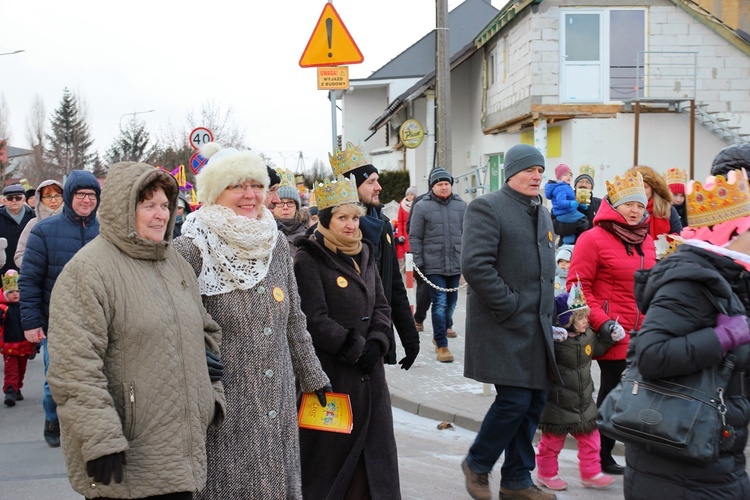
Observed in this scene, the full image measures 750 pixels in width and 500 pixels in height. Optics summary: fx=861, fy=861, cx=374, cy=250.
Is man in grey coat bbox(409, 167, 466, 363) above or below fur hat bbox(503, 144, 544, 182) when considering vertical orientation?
below

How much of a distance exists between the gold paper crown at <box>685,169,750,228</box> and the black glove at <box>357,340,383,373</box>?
190 centimetres

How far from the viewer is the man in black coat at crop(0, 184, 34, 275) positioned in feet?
34.4

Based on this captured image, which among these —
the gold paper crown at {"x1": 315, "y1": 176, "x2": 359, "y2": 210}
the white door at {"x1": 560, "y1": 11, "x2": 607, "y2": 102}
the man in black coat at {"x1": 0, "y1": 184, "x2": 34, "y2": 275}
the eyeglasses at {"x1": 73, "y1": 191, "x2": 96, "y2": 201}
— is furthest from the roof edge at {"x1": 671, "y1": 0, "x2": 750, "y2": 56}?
the gold paper crown at {"x1": 315, "y1": 176, "x2": 359, "y2": 210}

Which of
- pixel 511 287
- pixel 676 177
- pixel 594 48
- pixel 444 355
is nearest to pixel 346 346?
pixel 511 287

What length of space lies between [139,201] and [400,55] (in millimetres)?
42182

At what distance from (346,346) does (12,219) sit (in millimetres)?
7259

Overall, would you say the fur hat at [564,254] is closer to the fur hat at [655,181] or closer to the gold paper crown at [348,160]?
the fur hat at [655,181]

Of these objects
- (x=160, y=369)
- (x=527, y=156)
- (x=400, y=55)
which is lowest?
(x=160, y=369)

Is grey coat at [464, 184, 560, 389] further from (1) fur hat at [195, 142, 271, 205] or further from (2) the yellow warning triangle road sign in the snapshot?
(2) the yellow warning triangle road sign

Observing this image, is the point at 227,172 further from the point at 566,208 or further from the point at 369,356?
the point at 566,208

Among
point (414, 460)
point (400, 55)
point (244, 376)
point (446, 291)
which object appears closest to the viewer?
point (244, 376)

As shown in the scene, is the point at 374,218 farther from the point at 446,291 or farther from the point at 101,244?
the point at 446,291

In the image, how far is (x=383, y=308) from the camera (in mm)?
5062

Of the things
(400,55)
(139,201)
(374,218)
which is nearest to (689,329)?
(139,201)
